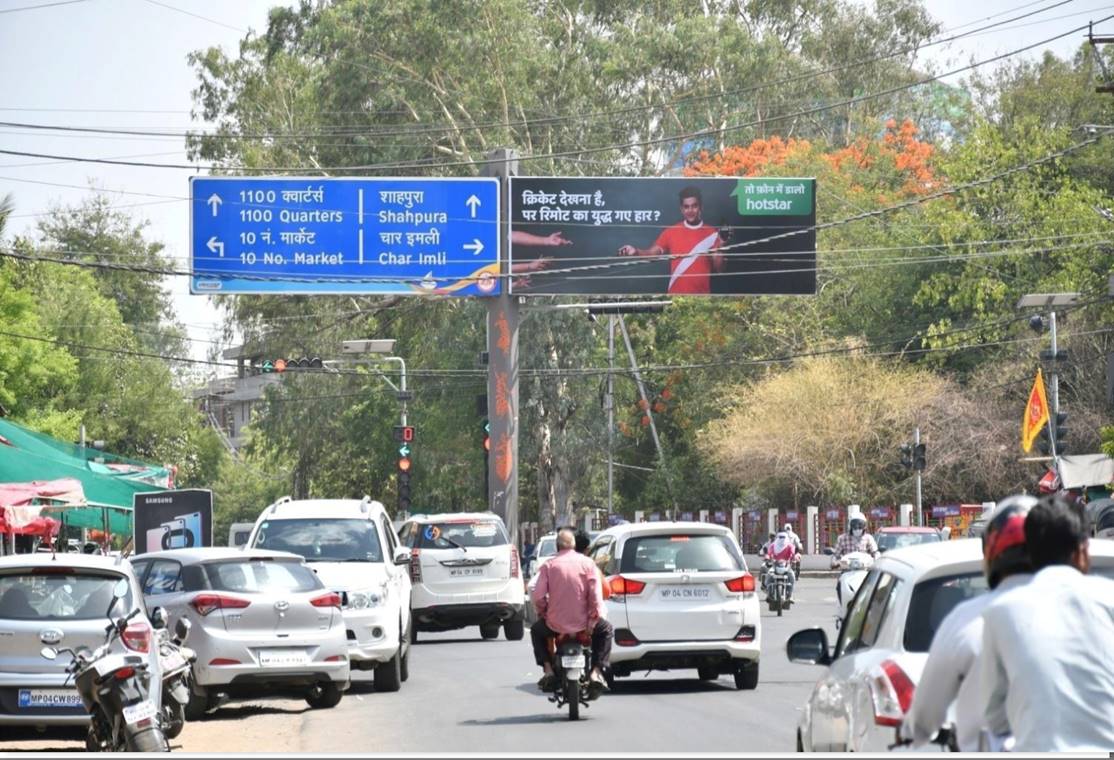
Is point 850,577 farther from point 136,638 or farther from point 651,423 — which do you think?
point 651,423

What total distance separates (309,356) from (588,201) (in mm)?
21930

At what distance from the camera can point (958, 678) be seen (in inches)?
235

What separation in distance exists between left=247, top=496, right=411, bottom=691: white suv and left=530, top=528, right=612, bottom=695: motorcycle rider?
12.2 ft

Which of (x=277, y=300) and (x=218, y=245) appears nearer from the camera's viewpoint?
(x=218, y=245)

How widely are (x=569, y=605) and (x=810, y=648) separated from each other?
25.8 ft

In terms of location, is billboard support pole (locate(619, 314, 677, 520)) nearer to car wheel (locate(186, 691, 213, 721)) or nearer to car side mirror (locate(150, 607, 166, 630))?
car wheel (locate(186, 691, 213, 721))

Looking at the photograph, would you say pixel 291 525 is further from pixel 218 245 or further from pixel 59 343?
pixel 59 343

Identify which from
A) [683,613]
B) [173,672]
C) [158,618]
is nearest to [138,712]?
[158,618]

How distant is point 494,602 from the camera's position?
29.5 m

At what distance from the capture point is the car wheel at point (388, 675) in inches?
839

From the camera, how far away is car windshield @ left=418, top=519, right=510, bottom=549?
96.9ft

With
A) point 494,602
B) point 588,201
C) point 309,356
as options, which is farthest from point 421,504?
point 494,602

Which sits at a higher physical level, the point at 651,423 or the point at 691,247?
the point at 691,247

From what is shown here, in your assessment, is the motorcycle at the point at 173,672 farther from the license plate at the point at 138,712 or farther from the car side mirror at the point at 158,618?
the license plate at the point at 138,712
